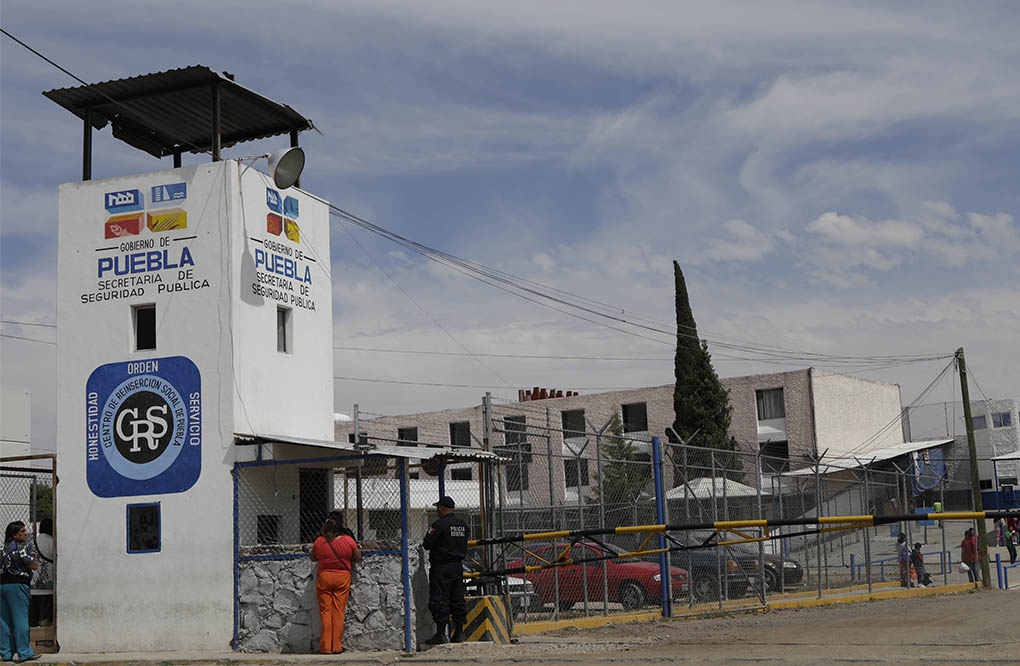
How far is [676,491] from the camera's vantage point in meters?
26.3

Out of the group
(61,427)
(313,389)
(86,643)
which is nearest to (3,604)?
(86,643)

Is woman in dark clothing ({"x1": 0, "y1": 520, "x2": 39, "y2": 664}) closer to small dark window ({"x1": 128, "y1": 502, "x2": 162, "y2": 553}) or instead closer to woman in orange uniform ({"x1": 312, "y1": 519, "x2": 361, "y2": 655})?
small dark window ({"x1": 128, "y1": 502, "x2": 162, "y2": 553})

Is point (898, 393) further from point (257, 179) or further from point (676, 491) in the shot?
point (257, 179)

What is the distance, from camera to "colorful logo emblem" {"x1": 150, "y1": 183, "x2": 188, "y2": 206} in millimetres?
15086

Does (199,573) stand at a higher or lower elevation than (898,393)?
lower

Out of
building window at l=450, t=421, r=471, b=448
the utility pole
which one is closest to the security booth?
the utility pole

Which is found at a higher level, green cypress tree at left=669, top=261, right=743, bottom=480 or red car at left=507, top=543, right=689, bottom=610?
green cypress tree at left=669, top=261, right=743, bottom=480

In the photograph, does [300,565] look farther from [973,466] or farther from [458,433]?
[458,433]

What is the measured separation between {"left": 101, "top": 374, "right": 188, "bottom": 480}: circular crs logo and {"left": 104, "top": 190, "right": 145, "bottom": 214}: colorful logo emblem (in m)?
2.22

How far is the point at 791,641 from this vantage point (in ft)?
44.1

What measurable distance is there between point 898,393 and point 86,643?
1886 inches

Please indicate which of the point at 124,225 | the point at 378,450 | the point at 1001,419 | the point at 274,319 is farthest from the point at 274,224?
the point at 1001,419

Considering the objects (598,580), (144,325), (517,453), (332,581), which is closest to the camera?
(332,581)

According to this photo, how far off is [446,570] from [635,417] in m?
41.1
